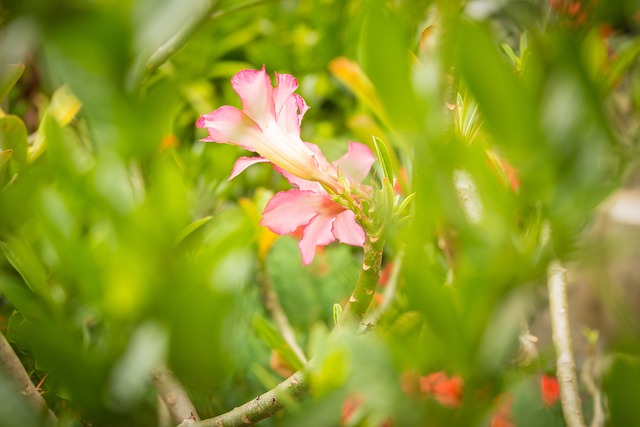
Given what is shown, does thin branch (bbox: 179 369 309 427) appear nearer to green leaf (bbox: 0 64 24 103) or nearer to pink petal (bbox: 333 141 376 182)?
pink petal (bbox: 333 141 376 182)

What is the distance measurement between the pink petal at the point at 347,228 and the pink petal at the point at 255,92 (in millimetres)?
102

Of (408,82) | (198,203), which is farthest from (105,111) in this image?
(198,203)

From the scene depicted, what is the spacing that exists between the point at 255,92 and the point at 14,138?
26 cm

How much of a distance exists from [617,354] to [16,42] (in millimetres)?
297

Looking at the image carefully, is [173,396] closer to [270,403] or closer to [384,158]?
[270,403]

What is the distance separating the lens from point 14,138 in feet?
1.94

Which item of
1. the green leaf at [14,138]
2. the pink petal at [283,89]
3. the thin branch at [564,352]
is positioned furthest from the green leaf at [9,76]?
the thin branch at [564,352]

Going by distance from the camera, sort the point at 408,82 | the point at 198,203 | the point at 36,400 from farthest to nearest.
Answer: the point at 198,203 → the point at 36,400 → the point at 408,82

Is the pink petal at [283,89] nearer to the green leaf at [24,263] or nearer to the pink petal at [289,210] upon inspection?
the pink petal at [289,210]

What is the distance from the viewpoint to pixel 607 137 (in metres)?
0.28

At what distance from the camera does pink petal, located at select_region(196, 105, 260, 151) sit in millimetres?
469

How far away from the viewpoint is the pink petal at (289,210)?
498 millimetres

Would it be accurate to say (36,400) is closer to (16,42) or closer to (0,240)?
(0,240)

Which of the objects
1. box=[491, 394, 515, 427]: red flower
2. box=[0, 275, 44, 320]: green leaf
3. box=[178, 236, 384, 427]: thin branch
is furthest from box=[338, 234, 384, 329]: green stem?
box=[491, 394, 515, 427]: red flower
